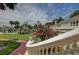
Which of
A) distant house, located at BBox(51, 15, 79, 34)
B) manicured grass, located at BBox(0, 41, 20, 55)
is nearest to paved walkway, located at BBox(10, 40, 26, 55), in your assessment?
manicured grass, located at BBox(0, 41, 20, 55)

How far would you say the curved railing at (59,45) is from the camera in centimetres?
158

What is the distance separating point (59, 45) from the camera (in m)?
1.61

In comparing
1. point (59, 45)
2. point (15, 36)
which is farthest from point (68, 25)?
point (15, 36)

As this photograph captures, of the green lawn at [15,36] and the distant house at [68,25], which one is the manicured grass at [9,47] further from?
the distant house at [68,25]

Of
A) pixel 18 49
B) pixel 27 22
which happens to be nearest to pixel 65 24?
pixel 27 22

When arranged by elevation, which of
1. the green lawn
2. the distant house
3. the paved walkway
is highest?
the distant house

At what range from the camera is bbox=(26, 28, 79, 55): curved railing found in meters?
1.58

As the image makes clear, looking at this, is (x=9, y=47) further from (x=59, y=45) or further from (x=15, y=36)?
(x=59, y=45)

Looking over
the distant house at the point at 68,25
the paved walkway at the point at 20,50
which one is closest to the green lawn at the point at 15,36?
the paved walkway at the point at 20,50

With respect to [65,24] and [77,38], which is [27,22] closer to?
[65,24]

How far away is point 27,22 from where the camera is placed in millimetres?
1628

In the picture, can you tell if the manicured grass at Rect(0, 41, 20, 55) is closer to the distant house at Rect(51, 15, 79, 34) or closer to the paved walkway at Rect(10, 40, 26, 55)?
the paved walkway at Rect(10, 40, 26, 55)

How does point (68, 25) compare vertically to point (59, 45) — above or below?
above

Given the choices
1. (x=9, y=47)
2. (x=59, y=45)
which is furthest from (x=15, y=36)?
(x=59, y=45)
